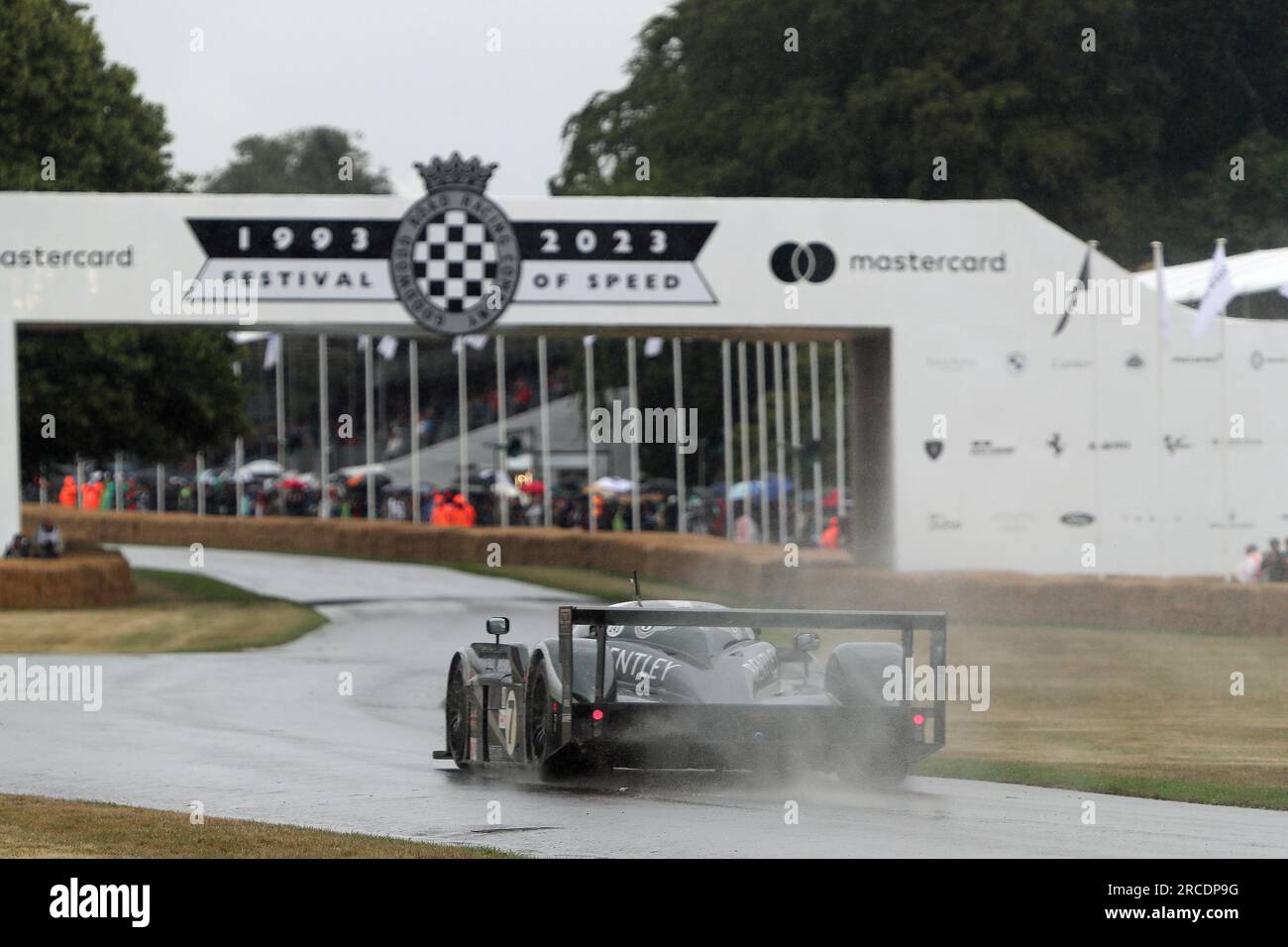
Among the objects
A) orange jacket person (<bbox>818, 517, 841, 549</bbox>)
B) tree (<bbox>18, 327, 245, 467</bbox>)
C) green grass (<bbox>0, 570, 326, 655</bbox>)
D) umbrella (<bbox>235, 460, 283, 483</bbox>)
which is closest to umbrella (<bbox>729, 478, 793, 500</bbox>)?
orange jacket person (<bbox>818, 517, 841, 549</bbox>)

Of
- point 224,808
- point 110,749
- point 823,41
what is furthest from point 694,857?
point 823,41

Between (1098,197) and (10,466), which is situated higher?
(1098,197)

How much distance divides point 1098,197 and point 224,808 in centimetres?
5053

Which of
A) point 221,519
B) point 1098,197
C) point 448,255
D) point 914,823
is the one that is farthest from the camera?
point 1098,197

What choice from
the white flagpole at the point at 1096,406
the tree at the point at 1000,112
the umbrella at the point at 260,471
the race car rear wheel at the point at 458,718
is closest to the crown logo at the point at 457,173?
the white flagpole at the point at 1096,406

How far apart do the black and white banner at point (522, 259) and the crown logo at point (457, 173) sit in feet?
2.51

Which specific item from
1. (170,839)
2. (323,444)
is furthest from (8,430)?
(170,839)

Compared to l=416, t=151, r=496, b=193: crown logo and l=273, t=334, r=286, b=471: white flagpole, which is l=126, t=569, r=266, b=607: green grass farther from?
l=416, t=151, r=496, b=193: crown logo

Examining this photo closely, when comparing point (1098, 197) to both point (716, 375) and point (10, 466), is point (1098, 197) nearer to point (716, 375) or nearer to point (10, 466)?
point (716, 375)

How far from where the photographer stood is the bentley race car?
35.4 ft

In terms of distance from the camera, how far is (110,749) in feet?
45.2

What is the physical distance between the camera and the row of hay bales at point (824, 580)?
84.4 feet

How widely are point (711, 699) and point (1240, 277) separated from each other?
88.2 ft

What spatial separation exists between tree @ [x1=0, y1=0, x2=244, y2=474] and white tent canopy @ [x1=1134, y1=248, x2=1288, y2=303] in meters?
18.1
